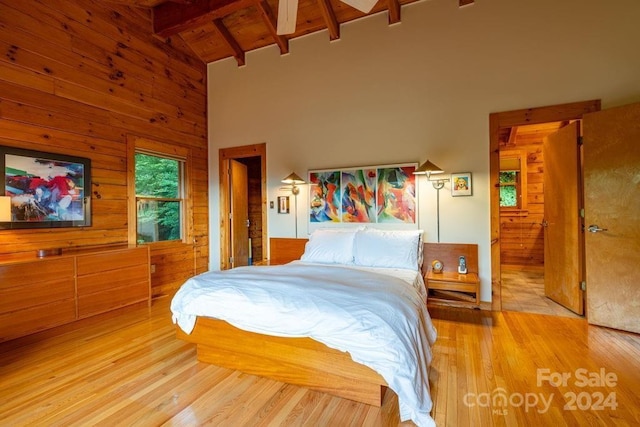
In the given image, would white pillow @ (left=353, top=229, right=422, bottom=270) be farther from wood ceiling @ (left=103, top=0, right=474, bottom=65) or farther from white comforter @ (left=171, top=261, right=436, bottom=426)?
wood ceiling @ (left=103, top=0, right=474, bottom=65)

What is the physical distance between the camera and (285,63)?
4531 mm

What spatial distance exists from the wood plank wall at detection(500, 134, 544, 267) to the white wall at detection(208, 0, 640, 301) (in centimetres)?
296

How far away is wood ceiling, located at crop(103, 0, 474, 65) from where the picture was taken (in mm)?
3787

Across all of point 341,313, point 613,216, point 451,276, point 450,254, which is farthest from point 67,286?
point 613,216

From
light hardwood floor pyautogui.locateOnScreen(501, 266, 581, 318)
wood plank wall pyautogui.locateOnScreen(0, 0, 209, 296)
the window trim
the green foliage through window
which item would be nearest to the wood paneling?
the green foliage through window

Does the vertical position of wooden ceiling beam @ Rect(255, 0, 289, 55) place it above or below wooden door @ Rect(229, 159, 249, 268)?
above

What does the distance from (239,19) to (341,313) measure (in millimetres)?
4453

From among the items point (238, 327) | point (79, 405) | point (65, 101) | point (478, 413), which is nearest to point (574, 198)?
point (478, 413)

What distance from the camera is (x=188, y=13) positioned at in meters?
3.95

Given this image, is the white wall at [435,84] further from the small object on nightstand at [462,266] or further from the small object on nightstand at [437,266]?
the small object on nightstand at [437,266]

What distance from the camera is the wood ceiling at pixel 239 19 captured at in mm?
3787

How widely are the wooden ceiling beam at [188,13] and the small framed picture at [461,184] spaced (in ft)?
10.6

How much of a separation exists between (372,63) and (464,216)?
230 cm

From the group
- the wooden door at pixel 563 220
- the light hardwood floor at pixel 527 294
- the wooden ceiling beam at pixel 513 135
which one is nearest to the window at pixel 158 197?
the light hardwood floor at pixel 527 294
